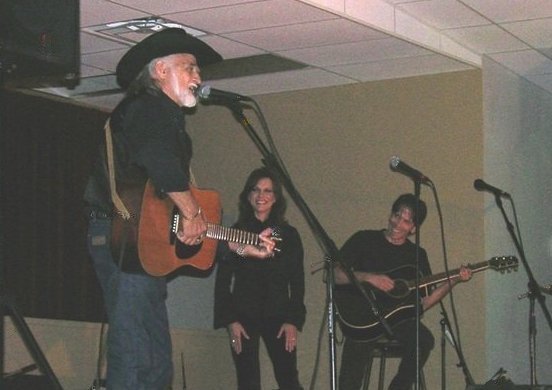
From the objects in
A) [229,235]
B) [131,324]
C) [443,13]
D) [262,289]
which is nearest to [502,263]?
[262,289]

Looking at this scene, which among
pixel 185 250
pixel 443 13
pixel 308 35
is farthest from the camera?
pixel 443 13

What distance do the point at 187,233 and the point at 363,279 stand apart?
273 centimetres

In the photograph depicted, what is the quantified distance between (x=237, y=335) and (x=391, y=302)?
3.12 ft

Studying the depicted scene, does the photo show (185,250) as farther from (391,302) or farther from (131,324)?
(391,302)

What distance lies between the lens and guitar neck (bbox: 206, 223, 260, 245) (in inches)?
182

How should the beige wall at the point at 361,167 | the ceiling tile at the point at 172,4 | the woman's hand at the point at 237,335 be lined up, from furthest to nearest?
the beige wall at the point at 361,167 < the woman's hand at the point at 237,335 < the ceiling tile at the point at 172,4

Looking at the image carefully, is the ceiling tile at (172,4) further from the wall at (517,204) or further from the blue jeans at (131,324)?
the wall at (517,204)

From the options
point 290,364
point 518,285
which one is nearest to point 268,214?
point 290,364

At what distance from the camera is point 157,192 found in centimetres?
437

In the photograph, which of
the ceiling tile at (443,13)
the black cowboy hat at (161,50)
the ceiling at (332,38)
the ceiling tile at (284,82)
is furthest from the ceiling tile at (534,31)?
the black cowboy hat at (161,50)

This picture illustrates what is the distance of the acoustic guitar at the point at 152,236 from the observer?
428 centimetres

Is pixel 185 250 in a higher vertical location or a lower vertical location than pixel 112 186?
lower

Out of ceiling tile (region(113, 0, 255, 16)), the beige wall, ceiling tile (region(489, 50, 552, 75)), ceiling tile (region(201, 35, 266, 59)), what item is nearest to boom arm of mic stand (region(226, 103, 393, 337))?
ceiling tile (region(113, 0, 255, 16))

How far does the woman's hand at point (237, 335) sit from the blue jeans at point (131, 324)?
2380mm
